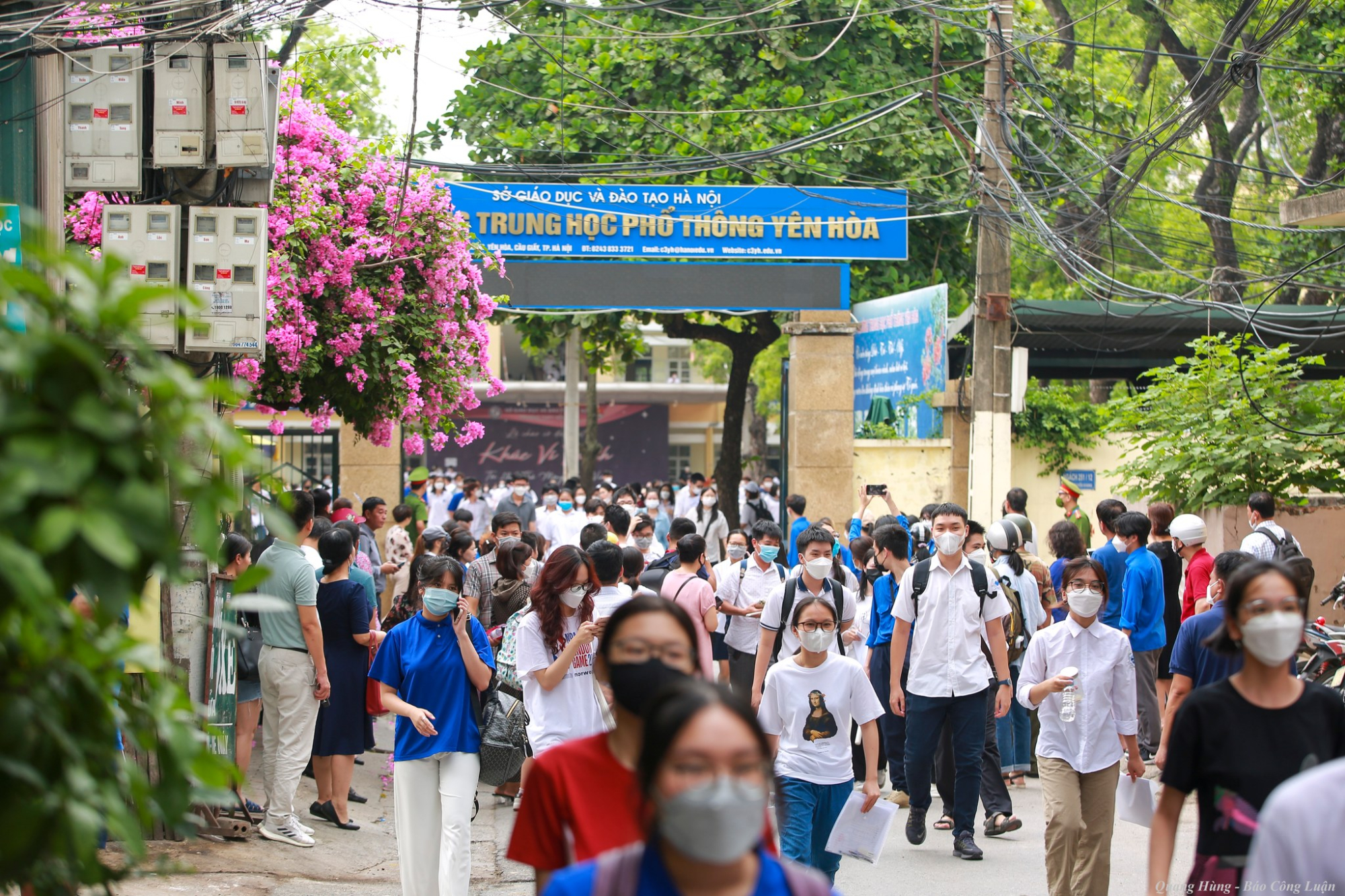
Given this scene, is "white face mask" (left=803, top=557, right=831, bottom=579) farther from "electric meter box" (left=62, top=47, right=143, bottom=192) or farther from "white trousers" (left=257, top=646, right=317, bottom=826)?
"electric meter box" (left=62, top=47, right=143, bottom=192)

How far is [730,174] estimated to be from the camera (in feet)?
62.6

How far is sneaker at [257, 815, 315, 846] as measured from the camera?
7352mm

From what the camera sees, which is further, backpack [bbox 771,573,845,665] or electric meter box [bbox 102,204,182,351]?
backpack [bbox 771,573,845,665]

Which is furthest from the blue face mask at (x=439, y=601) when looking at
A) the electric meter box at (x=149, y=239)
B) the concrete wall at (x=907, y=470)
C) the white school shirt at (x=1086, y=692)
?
the concrete wall at (x=907, y=470)

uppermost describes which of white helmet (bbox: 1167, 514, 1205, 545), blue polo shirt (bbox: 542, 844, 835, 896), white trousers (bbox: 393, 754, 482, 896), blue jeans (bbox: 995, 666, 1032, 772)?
white helmet (bbox: 1167, 514, 1205, 545)

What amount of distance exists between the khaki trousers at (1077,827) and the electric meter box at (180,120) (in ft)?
17.2

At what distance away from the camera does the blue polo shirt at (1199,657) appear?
5.54 meters

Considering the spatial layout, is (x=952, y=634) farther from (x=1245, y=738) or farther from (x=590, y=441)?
(x=590, y=441)

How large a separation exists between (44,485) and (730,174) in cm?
1782

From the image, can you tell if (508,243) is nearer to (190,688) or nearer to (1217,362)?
(1217,362)

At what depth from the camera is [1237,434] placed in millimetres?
12773

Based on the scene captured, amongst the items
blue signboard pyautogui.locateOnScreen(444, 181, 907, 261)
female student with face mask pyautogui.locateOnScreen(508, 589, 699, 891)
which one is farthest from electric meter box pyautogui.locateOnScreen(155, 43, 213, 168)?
blue signboard pyautogui.locateOnScreen(444, 181, 907, 261)

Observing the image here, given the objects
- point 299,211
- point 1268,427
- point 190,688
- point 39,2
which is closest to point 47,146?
point 39,2

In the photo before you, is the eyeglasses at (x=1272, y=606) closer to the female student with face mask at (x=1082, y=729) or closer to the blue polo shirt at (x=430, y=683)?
the female student with face mask at (x=1082, y=729)
